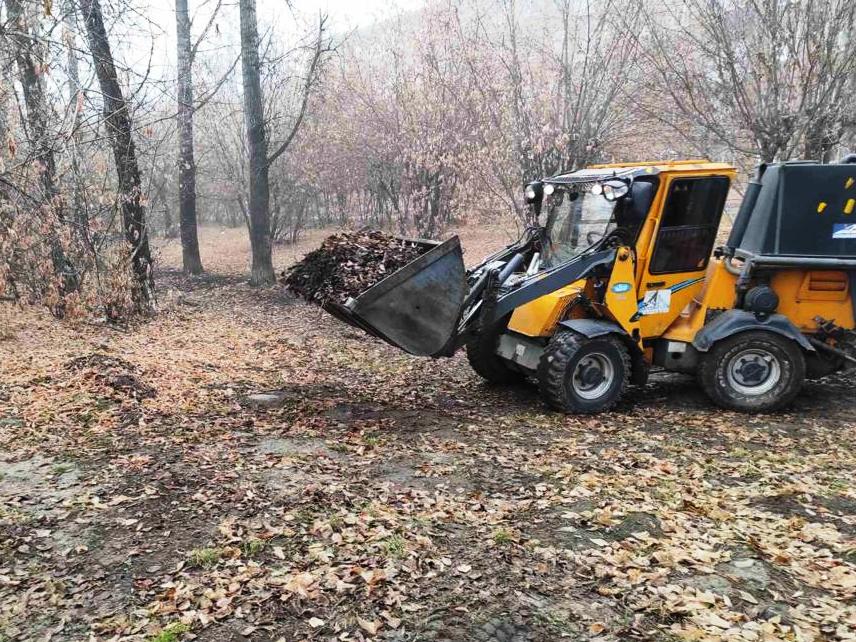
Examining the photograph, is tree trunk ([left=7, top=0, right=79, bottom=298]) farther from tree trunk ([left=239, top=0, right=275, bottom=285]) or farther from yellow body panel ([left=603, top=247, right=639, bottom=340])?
yellow body panel ([left=603, top=247, right=639, bottom=340])

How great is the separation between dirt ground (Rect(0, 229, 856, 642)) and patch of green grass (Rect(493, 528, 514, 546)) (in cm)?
1

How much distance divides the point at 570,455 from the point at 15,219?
923 cm

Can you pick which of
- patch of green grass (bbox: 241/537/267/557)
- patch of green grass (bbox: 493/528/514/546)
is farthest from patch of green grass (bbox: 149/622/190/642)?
patch of green grass (bbox: 493/528/514/546)

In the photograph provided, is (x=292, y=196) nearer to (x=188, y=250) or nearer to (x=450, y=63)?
(x=188, y=250)

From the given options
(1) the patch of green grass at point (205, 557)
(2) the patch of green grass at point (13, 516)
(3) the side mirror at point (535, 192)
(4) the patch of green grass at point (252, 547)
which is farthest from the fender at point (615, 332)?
(2) the patch of green grass at point (13, 516)

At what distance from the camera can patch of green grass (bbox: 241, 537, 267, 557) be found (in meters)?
3.97

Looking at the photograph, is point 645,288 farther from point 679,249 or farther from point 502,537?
point 502,537

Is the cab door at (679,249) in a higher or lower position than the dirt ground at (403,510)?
higher

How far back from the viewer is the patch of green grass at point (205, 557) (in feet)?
12.6

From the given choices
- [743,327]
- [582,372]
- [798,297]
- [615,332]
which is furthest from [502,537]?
[798,297]

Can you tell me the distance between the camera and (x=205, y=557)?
389 centimetres

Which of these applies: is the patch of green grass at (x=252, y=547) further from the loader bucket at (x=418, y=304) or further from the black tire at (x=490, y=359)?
the black tire at (x=490, y=359)

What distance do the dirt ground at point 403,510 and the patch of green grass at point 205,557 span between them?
16mm

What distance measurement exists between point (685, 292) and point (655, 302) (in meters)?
0.42
